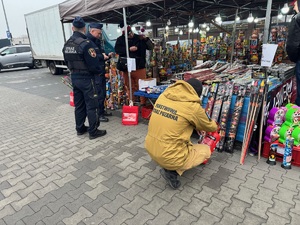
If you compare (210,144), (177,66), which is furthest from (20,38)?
(210,144)

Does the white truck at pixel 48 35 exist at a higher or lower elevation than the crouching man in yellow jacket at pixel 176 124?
higher

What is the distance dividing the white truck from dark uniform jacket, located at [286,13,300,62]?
8876mm

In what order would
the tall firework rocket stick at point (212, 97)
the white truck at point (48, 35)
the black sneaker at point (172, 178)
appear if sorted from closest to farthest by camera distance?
the black sneaker at point (172, 178) → the tall firework rocket stick at point (212, 97) → the white truck at point (48, 35)

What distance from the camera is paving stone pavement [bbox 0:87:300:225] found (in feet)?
6.93

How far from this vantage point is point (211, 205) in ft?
7.26

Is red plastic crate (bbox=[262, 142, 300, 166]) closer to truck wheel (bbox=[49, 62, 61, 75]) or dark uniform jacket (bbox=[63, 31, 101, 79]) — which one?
dark uniform jacket (bbox=[63, 31, 101, 79])

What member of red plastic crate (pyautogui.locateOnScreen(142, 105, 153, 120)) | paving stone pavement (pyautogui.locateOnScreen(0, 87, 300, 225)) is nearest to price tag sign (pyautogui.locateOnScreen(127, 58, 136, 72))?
red plastic crate (pyautogui.locateOnScreen(142, 105, 153, 120))

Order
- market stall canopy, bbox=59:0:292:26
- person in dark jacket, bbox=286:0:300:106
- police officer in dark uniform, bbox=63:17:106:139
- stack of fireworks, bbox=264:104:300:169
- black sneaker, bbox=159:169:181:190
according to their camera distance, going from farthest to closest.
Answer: market stall canopy, bbox=59:0:292:26
police officer in dark uniform, bbox=63:17:106:139
person in dark jacket, bbox=286:0:300:106
stack of fireworks, bbox=264:104:300:169
black sneaker, bbox=159:169:181:190

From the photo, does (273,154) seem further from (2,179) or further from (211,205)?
(2,179)

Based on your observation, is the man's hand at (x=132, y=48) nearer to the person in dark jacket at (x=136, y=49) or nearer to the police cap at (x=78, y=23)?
the person in dark jacket at (x=136, y=49)

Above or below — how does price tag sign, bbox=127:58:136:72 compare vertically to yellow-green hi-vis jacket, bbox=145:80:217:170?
above

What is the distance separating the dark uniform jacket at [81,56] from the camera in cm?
338

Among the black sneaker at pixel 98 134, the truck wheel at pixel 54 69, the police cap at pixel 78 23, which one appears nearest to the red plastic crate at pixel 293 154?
the black sneaker at pixel 98 134

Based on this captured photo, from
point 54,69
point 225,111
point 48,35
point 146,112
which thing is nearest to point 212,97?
point 225,111
